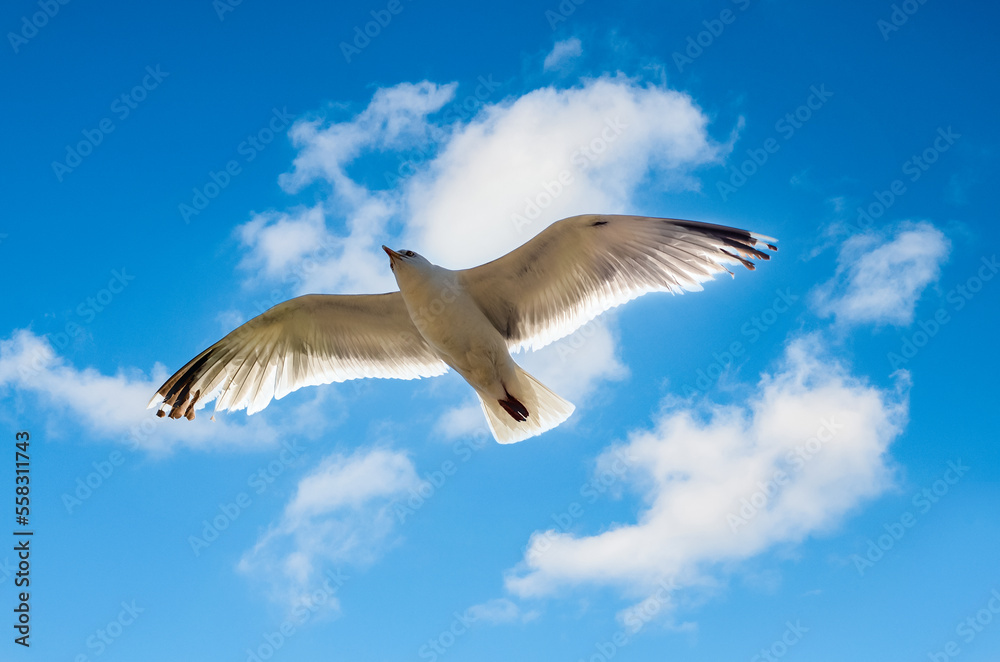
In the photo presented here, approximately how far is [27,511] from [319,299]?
3.63m

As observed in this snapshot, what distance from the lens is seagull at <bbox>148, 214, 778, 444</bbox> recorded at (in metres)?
7.25

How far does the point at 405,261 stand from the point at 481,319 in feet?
2.73

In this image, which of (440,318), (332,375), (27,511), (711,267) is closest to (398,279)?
(440,318)

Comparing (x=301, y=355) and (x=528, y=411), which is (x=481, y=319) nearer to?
(x=528, y=411)

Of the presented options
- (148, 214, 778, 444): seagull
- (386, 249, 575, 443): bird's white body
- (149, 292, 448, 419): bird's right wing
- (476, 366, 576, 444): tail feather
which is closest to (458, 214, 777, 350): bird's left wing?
(148, 214, 778, 444): seagull

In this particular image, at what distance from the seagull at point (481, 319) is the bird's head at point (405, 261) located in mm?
13

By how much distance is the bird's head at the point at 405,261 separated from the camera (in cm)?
725

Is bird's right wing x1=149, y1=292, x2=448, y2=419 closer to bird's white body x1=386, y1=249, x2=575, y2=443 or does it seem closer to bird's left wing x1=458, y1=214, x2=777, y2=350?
bird's white body x1=386, y1=249, x2=575, y2=443

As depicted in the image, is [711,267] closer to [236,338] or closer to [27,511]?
[236,338]

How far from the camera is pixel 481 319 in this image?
743 cm

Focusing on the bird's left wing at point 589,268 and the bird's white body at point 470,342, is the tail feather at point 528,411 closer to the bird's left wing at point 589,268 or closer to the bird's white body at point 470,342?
the bird's white body at point 470,342

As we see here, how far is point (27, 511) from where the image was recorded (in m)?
8.34

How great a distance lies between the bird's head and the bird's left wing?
1.33 feet

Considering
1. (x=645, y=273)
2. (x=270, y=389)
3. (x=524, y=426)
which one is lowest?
(x=524, y=426)
